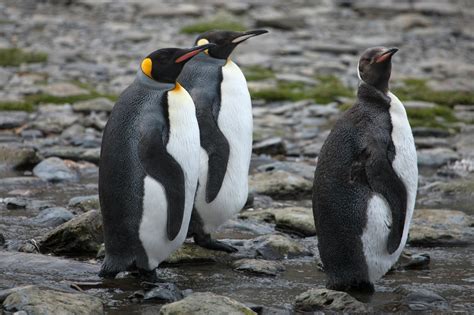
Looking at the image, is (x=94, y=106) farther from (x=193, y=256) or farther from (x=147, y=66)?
(x=147, y=66)

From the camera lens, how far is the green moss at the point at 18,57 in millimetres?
14297

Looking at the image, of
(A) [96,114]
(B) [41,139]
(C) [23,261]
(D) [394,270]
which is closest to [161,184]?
(C) [23,261]

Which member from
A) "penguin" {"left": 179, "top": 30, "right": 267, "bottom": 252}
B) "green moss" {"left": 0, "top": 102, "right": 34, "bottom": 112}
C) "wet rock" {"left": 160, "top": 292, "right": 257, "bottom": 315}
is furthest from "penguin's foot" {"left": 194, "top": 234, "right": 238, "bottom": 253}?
"green moss" {"left": 0, "top": 102, "right": 34, "bottom": 112}

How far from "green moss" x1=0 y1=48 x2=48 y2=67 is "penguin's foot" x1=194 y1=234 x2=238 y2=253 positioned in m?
8.69

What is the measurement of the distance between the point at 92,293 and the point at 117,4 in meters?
17.1

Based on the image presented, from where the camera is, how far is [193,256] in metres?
6.10

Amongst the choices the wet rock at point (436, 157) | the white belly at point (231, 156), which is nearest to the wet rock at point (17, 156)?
the white belly at point (231, 156)

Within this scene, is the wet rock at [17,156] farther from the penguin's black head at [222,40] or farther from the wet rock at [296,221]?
the wet rock at [296,221]

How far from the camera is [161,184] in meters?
5.39

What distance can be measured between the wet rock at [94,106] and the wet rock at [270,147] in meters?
2.25

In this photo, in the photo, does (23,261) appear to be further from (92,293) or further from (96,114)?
(96,114)

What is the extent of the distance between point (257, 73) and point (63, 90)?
329 cm

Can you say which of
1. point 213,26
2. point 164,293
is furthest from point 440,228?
point 213,26

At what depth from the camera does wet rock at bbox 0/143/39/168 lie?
858 cm
